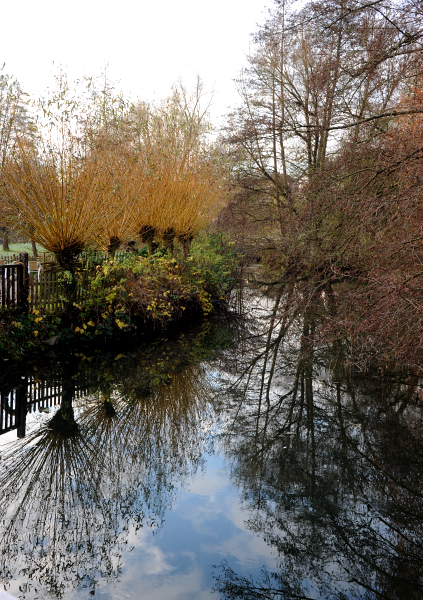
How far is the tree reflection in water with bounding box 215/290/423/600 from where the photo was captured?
11.9 feet

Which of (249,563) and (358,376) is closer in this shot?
(249,563)

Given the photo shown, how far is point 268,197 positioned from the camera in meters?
22.5

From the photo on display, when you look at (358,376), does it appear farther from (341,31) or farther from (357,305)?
(341,31)

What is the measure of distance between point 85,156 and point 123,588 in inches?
362

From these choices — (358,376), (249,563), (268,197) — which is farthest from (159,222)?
(249,563)

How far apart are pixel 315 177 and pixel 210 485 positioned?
6890 millimetres

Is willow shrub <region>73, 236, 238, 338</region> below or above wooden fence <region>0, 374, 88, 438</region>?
above

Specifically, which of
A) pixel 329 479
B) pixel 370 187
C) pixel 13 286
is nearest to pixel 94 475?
pixel 329 479

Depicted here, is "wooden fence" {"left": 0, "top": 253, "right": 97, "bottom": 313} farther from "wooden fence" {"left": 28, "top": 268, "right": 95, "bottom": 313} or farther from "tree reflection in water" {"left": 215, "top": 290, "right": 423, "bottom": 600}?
"tree reflection in water" {"left": 215, "top": 290, "right": 423, "bottom": 600}

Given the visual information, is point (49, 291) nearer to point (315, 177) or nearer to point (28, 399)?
point (28, 399)

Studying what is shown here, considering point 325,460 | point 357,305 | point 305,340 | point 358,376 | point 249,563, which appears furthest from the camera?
point 305,340

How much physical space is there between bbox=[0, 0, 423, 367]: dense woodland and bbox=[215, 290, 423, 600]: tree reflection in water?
95 centimetres

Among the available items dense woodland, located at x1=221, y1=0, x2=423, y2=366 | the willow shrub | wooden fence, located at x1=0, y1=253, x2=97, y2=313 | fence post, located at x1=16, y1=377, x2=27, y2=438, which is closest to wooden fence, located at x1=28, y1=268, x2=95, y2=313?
wooden fence, located at x1=0, y1=253, x2=97, y2=313

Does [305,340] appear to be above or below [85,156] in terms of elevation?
below
